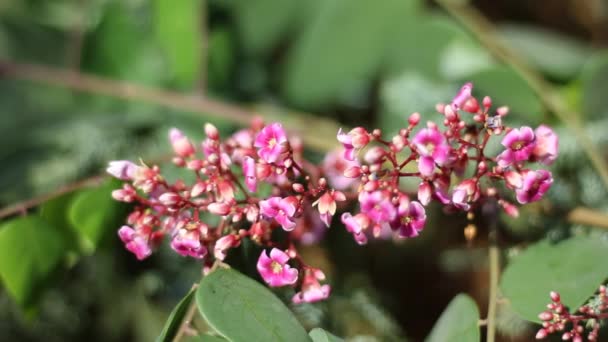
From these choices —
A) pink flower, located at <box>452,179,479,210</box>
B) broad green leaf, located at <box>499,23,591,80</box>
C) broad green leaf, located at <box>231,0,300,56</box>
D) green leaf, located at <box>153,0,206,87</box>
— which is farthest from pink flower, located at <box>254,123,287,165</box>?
broad green leaf, located at <box>499,23,591,80</box>

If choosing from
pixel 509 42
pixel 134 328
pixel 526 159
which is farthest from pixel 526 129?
pixel 134 328

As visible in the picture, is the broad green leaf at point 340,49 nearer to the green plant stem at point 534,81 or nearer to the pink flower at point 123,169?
the green plant stem at point 534,81

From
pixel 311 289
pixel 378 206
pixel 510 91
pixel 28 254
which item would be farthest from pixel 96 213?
pixel 510 91

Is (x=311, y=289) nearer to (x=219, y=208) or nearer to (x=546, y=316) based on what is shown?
(x=219, y=208)

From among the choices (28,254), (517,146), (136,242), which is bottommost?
(28,254)

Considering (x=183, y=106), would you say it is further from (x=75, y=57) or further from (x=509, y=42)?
(x=509, y=42)

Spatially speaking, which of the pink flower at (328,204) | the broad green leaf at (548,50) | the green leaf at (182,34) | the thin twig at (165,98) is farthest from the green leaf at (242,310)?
the broad green leaf at (548,50)
